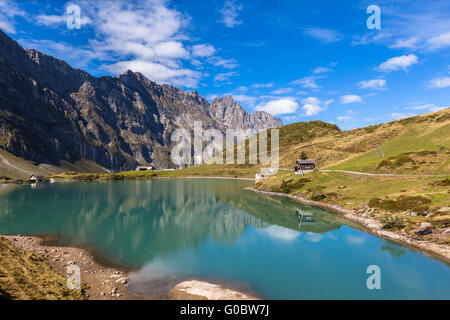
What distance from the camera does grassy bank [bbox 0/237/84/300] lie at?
21.6m

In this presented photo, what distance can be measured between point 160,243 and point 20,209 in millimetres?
63176

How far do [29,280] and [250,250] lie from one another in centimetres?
3087

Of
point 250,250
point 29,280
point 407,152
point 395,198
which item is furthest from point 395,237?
point 407,152

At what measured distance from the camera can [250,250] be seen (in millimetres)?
43781

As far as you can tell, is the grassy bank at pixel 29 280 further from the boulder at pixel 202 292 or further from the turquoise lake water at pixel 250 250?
the boulder at pixel 202 292

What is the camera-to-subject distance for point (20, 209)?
8050 cm

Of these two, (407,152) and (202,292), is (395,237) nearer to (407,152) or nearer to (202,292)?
(202,292)

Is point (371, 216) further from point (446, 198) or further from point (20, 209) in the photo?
point (20, 209)

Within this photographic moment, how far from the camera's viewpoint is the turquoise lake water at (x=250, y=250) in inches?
1151

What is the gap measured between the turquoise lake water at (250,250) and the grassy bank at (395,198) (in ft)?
22.5

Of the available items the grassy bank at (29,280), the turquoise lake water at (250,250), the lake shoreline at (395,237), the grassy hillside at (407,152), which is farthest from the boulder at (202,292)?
the grassy hillside at (407,152)

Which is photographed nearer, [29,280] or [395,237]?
[29,280]

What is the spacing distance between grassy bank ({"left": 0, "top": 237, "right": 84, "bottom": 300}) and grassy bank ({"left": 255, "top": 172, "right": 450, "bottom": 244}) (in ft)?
178
